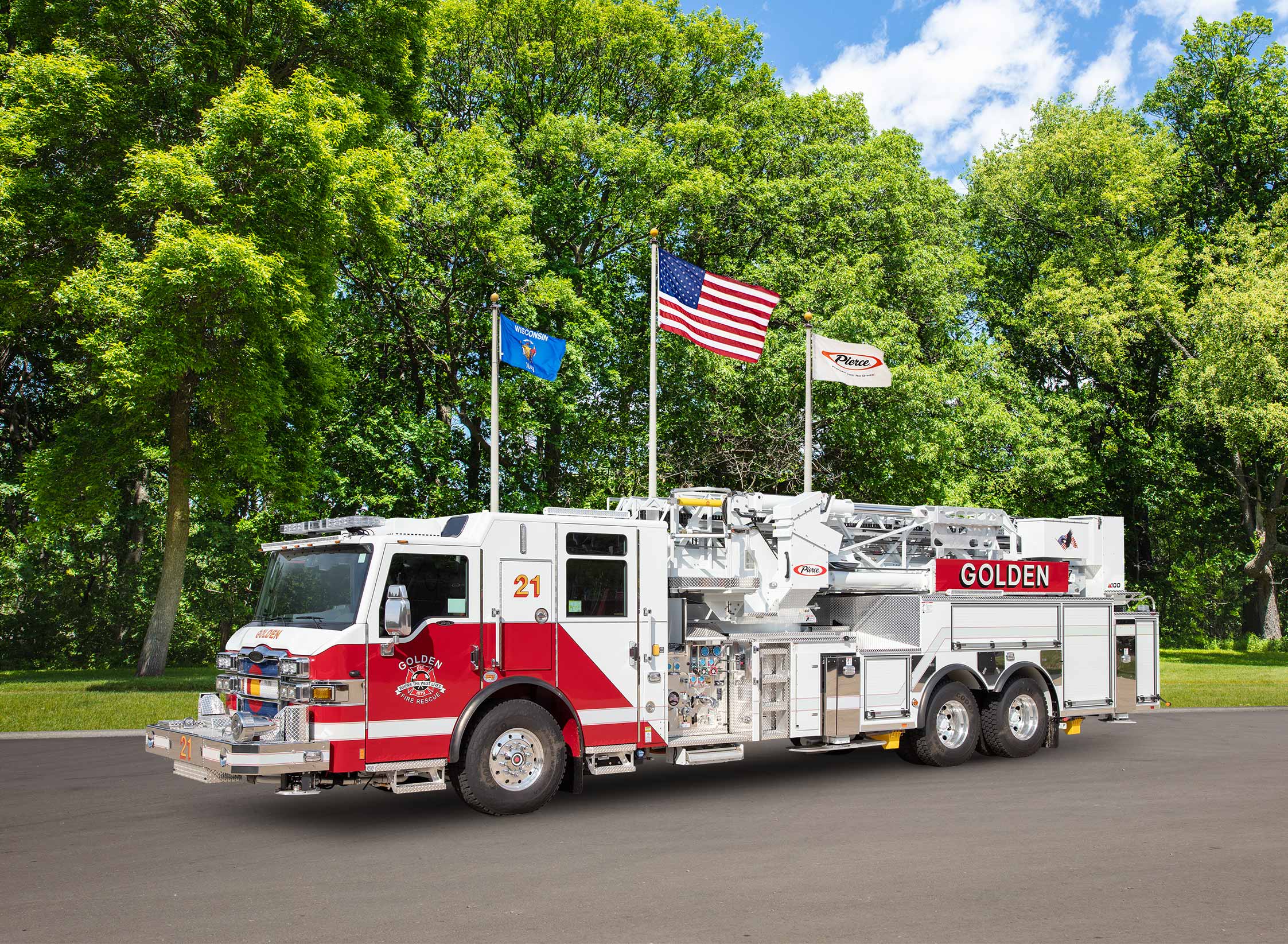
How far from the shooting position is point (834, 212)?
33.0 metres

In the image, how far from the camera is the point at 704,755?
11641mm

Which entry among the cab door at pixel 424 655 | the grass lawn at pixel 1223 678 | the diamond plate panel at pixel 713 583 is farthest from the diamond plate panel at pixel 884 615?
the grass lawn at pixel 1223 678

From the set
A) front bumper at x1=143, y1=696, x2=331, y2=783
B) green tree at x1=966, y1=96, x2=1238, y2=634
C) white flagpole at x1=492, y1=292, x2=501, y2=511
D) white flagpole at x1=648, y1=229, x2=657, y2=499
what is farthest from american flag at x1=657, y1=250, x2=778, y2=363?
green tree at x1=966, y1=96, x2=1238, y2=634

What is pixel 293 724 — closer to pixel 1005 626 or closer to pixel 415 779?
pixel 415 779

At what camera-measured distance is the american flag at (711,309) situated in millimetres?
18656

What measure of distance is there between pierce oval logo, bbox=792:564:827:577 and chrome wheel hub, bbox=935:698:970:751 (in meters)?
2.30

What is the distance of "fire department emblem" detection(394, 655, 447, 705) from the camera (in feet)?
32.0

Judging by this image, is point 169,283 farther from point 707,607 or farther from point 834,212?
point 834,212

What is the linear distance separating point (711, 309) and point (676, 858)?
37.9ft

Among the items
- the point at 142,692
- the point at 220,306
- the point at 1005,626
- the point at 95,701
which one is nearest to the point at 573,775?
the point at 1005,626

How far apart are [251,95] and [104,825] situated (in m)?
16.7

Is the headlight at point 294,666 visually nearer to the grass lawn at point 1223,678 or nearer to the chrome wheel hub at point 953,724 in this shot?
the chrome wheel hub at point 953,724

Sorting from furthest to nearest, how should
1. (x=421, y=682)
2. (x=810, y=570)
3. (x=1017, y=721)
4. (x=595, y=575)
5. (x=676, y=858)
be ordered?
(x=1017, y=721)
(x=810, y=570)
(x=595, y=575)
(x=421, y=682)
(x=676, y=858)

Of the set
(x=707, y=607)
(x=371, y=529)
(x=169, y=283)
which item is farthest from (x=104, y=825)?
(x=169, y=283)
